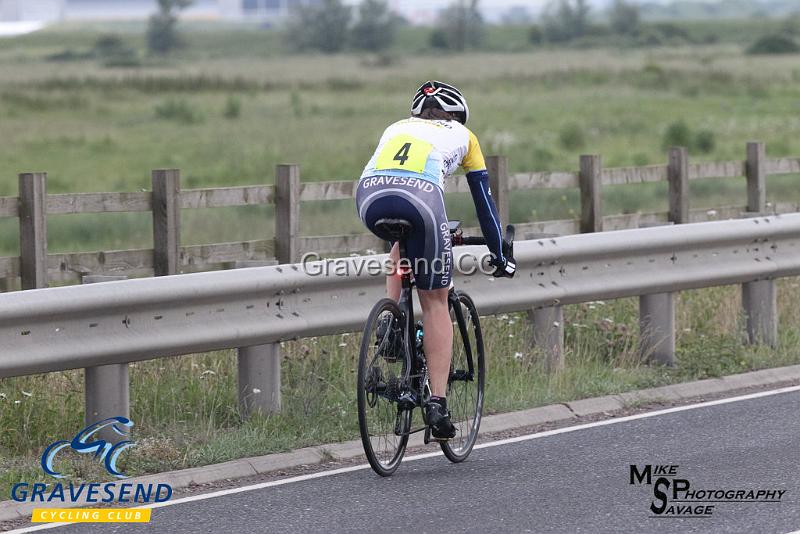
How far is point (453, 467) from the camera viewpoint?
7.48 metres

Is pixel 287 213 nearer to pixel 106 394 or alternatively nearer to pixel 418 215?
pixel 106 394

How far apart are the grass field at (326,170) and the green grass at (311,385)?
0.02m

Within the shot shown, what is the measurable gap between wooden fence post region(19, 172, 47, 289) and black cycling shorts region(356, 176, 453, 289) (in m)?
4.39

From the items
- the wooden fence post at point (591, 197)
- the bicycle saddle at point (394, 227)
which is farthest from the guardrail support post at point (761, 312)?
the bicycle saddle at point (394, 227)

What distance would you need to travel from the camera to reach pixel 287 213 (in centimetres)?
1211

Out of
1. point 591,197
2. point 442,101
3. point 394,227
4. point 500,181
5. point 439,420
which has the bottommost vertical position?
point 439,420

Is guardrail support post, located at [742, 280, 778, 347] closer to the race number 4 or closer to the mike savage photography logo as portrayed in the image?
the race number 4

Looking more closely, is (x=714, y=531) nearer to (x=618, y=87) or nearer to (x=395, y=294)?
(x=395, y=294)

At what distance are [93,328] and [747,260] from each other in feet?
17.4

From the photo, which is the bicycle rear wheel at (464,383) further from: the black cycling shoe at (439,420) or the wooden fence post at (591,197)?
the wooden fence post at (591,197)

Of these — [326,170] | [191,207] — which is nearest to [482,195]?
[191,207]

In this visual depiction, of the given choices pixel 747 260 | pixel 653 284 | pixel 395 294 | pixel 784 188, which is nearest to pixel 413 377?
pixel 395 294

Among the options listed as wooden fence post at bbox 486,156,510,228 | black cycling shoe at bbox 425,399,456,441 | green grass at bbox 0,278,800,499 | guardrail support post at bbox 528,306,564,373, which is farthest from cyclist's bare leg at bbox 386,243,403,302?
wooden fence post at bbox 486,156,510,228

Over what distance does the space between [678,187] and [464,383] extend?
8.23 metres
